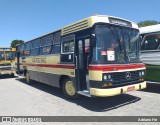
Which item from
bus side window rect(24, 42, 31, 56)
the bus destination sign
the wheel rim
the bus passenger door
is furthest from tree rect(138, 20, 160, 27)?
the bus passenger door

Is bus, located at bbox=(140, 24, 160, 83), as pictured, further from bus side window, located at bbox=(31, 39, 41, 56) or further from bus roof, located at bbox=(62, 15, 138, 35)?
bus side window, located at bbox=(31, 39, 41, 56)

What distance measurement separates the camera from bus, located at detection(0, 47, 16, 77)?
19.7 metres

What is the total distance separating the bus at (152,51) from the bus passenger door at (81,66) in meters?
3.38

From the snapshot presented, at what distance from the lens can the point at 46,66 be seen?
11.4 m

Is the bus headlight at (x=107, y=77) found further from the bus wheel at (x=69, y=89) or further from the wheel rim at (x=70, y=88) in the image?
the wheel rim at (x=70, y=88)

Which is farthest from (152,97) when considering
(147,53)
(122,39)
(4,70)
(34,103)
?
(4,70)

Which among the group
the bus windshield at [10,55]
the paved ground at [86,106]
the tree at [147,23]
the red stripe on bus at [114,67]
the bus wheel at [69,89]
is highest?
the tree at [147,23]

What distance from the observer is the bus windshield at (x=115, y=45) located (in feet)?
23.5

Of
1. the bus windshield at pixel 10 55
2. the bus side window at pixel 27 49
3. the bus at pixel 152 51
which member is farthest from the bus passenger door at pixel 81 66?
the bus windshield at pixel 10 55

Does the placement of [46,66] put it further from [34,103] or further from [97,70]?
[97,70]

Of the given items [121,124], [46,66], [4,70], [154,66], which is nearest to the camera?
[121,124]

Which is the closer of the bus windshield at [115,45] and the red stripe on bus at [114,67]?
the red stripe on bus at [114,67]

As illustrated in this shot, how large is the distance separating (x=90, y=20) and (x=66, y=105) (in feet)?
10.7

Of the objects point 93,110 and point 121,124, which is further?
point 93,110
